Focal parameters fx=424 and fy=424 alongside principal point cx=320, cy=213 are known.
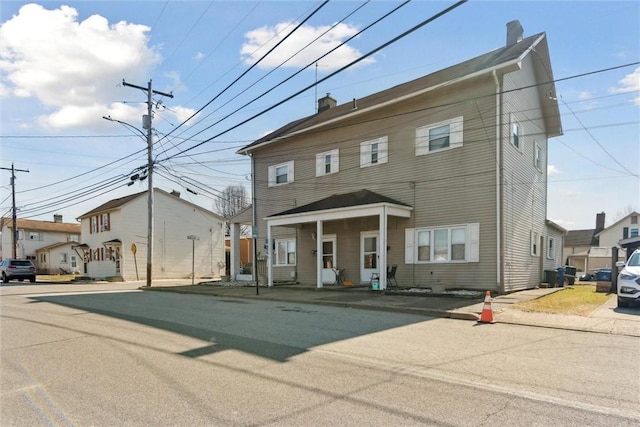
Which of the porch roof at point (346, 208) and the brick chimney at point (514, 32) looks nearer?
the porch roof at point (346, 208)

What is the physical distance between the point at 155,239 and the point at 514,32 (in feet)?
101

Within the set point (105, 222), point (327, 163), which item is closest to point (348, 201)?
point (327, 163)

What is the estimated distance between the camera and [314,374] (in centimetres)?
536

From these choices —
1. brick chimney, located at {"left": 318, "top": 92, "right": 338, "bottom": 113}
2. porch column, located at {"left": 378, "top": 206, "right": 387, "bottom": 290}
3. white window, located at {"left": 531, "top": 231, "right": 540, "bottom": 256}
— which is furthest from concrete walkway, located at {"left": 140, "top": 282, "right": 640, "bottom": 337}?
brick chimney, located at {"left": 318, "top": 92, "right": 338, "bottom": 113}

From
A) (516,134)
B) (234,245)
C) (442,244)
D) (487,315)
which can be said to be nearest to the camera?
(487,315)

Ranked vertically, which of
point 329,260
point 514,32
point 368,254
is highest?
point 514,32

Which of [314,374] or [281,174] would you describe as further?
[281,174]

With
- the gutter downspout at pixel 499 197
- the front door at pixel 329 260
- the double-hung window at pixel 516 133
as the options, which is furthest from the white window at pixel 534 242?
the front door at pixel 329 260

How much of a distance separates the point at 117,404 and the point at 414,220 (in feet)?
43.8

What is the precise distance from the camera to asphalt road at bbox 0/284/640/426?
4.10 metres

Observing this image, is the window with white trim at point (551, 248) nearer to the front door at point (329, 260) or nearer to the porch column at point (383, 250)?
the porch column at point (383, 250)

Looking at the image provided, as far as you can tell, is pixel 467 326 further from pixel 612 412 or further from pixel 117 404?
pixel 117 404

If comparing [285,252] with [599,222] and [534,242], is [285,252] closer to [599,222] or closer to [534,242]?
[534,242]

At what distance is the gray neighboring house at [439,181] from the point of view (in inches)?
571
